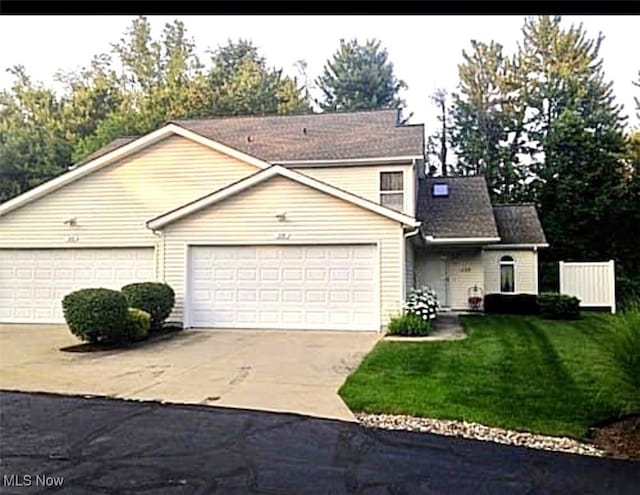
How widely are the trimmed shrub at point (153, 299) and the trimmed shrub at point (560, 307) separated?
9.21 m

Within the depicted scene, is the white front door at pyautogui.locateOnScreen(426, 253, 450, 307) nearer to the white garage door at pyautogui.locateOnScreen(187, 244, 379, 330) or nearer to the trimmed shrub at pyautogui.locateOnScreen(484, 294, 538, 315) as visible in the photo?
the trimmed shrub at pyautogui.locateOnScreen(484, 294, 538, 315)

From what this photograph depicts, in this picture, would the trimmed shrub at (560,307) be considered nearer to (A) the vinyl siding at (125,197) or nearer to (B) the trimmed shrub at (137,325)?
(A) the vinyl siding at (125,197)

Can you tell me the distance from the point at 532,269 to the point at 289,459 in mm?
15353

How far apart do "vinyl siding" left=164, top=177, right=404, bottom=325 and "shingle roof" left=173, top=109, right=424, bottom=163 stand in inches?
125

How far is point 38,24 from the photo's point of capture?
2.01 meters

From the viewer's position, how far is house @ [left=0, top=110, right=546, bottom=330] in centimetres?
1274

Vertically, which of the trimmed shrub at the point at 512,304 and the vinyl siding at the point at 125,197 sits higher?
the vinyl siding at the point at 125,197

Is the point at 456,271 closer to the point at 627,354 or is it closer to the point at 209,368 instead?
the point at 209,368

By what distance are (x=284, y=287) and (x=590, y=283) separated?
982cm

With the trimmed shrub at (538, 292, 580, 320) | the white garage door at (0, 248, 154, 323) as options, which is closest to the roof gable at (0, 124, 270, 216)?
the white garage door at (0, 248, 154, 323)

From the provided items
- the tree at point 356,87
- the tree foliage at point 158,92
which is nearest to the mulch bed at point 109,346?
the tree foliage at point 158,92

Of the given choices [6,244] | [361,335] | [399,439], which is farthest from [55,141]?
[399,439]

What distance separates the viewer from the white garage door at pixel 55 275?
14289 millimetres
